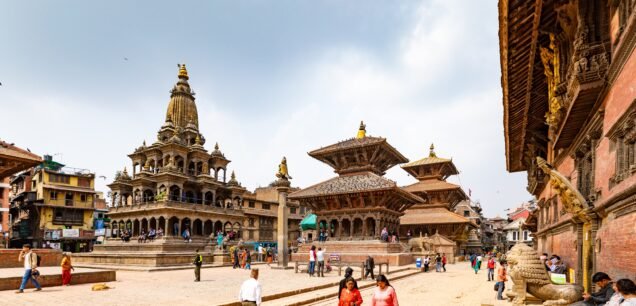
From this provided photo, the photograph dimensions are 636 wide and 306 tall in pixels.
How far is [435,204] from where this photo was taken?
46812mm

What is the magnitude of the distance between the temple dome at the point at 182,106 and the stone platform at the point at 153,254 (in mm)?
13639

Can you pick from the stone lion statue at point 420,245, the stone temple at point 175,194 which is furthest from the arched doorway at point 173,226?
the stone lion statue at point 420,245

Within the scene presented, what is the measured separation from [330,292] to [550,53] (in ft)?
33.1

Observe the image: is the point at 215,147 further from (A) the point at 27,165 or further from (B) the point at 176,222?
(A) the point at 27,165

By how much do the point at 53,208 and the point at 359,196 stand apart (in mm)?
38934

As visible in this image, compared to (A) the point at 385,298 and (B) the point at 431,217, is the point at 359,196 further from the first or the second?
(A) the point at 385,298

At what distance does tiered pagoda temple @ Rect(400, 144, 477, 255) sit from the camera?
1697 inches

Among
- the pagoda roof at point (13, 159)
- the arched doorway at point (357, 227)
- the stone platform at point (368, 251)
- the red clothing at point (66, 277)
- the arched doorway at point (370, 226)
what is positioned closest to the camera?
the red clothing at point (66, 277)

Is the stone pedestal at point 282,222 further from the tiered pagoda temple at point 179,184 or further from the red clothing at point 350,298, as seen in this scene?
the red clothing at point 350,298

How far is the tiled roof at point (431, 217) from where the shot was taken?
4259 centimetres

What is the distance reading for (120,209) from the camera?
40688mm

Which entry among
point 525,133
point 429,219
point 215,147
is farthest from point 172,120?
point 525,133

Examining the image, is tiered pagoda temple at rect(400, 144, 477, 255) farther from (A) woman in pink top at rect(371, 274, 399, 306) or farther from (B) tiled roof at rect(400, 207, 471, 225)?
(A) woman in pink top at rect(371, 274, 399, 306)

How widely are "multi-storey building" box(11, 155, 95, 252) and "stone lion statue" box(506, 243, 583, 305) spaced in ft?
174
